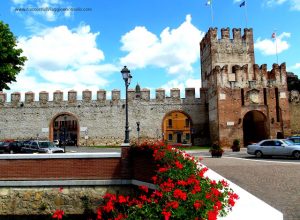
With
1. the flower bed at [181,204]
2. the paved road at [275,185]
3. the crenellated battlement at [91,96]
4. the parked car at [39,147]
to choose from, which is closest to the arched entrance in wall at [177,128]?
the crenellated battlement at [91,96]

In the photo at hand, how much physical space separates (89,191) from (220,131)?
1989cm

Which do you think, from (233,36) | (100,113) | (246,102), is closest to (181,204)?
(246,102)

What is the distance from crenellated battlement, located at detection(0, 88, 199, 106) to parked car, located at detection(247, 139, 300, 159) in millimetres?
13673

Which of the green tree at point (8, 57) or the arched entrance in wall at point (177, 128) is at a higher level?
the green tree at point (8, 57)

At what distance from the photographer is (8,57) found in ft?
67.3

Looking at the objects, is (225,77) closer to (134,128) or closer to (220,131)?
(220,131)

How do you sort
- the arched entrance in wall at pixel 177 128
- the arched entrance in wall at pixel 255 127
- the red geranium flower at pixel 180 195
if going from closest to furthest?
the red geranium flower at pixel 180 195
the arched entrance in wall at pixel 255 127
the arched entrance in wall at pixel 177 128

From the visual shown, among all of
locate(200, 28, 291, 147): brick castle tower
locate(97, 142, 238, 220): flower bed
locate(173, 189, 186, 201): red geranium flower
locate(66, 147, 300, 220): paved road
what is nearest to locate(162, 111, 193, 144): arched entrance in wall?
locate(200, 28, 291, 147): brick castle tower

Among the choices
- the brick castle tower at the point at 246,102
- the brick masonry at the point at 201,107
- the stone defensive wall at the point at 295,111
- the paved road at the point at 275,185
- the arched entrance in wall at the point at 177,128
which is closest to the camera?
the paved road at the point at 275,185

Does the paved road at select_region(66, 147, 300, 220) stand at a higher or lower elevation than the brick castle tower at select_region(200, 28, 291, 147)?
lower

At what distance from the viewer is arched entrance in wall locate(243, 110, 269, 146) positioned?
3016cm

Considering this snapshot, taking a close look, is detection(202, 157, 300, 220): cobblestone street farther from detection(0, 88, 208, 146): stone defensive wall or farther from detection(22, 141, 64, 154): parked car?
detection(0, 88, 208, 146): stone defensive wall

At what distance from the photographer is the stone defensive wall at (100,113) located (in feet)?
109

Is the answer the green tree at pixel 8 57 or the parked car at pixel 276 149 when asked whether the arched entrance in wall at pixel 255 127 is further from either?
the green tree at pixel 8 57
